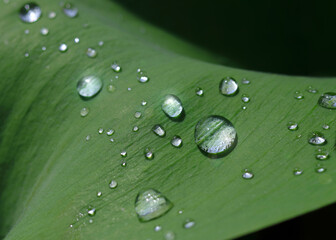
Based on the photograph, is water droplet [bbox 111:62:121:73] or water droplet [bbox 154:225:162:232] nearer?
water droplet [bbox 154:225:162:232]

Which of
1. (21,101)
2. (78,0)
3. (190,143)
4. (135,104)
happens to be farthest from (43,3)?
(190,143)

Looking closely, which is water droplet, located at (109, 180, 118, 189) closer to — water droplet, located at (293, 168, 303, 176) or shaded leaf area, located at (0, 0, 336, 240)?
shaded leaf area, located at (0, 0, 336, 240)

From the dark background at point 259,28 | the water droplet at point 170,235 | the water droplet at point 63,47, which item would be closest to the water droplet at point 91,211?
the water droplet at point 170,235

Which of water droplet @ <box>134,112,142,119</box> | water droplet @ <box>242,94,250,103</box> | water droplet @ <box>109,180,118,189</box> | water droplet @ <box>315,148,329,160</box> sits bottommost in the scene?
water droplet @ <box>109,180,118,189</box>

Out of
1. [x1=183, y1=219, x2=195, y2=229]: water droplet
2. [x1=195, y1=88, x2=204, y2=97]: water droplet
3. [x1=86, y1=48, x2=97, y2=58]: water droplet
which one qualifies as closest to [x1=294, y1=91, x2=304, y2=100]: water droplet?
[x1=195, y1=88, x2=204, y2=97]: water droplet

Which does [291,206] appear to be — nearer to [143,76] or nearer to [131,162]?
[131,162]

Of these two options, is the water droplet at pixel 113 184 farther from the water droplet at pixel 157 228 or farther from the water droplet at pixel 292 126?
the water droplet at pixel 292 126

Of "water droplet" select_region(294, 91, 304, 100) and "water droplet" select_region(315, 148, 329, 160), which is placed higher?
"water droplet" select_region(294, 91, 304, 100)
